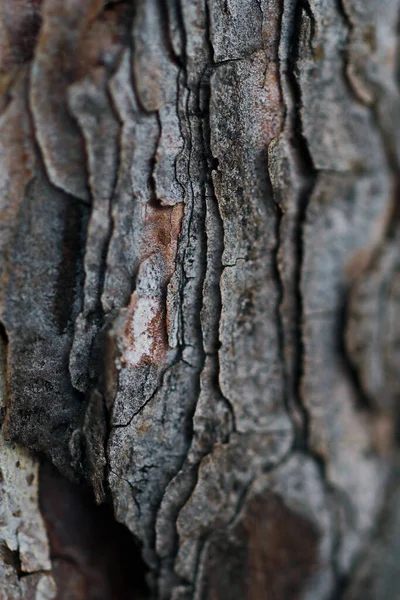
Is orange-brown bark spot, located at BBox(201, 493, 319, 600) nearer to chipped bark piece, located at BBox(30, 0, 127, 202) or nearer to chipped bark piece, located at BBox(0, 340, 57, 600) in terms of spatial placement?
chipped bark piece, located at BBox(0, 340, 57, 600)

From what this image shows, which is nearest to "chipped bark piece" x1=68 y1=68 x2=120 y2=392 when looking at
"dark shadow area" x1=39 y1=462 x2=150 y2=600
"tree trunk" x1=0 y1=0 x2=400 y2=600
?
"tree trunk" x1=0 y1=0 x2=400 y2=600

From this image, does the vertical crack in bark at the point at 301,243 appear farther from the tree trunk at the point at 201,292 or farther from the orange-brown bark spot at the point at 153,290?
the orange-brown bark spot at the point at 153,290

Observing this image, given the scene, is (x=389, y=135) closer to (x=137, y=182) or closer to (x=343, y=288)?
(x=343, y=288)

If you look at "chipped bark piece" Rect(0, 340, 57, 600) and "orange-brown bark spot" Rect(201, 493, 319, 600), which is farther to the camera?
"chipped bark piece" Rect(0, 340, 57, 600)

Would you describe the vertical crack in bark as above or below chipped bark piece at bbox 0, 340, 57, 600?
above

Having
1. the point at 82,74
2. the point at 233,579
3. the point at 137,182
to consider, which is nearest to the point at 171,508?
the point at 233,579

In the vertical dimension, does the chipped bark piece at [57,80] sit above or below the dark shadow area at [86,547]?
above

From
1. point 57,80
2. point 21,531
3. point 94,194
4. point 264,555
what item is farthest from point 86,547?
point 57,80

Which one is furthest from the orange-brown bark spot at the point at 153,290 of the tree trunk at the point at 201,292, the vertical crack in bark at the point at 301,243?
the vertical crack in bark at the point at 301,243
